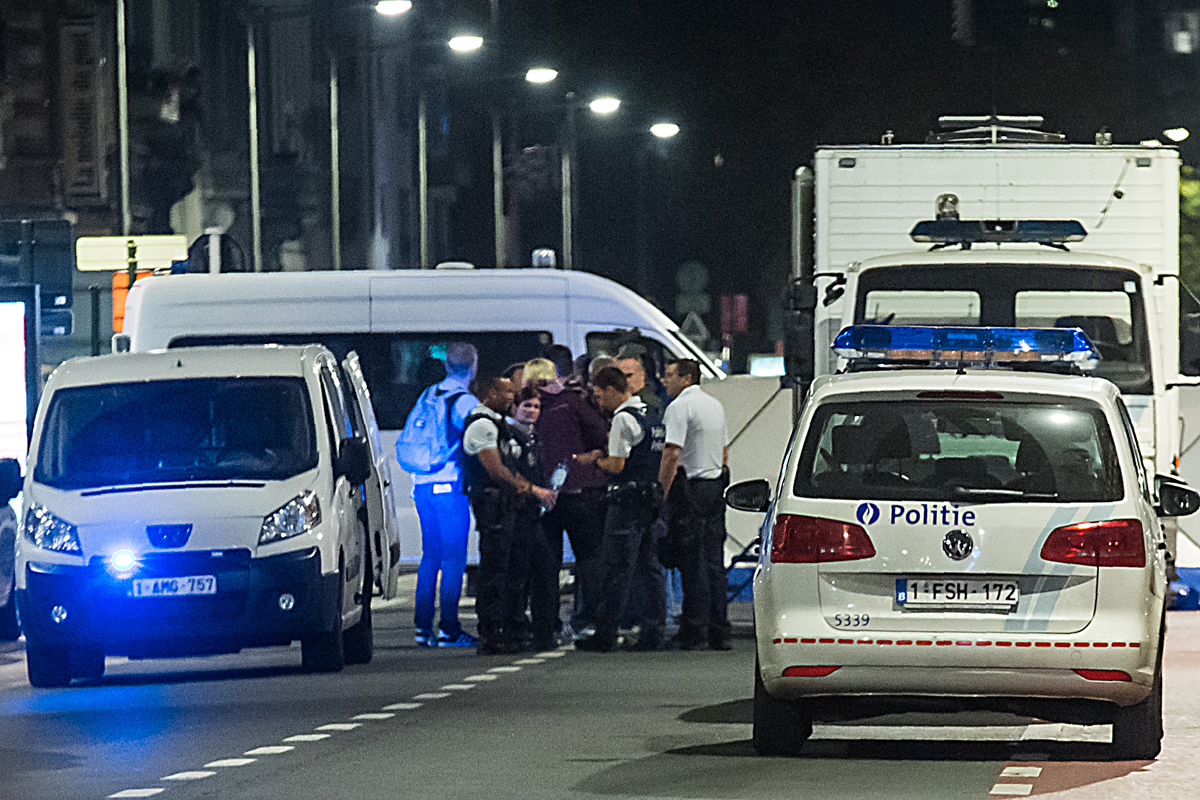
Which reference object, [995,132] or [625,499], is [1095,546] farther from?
[995,132]

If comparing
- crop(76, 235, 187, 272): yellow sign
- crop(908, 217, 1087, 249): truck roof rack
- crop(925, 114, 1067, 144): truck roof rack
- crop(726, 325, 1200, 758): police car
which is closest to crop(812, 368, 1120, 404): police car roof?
crop(726, 325, 1200, 758): police car

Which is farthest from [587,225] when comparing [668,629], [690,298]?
[668,629]

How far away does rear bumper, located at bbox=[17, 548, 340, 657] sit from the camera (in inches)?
A: 579

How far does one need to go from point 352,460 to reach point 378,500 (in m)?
1.43

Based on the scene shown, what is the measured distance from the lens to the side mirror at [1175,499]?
39.7 feet

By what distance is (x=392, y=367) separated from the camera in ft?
73.6

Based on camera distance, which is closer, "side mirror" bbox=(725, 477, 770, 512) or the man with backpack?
"side mirror" bbox=(725, 477, 770, 512)

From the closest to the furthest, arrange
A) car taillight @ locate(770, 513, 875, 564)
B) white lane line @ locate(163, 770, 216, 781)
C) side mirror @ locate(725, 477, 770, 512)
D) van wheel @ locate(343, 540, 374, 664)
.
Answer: white lane line @ locate(163, 770, 216, 781)
car taillight @ locate(770, 513, 875, 564)
side mirror @ locate(725, 477, 770, 512)
van wheel @ locate(343, 540, 374, 664)

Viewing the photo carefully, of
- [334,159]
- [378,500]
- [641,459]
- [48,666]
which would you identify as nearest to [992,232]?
[641,459]

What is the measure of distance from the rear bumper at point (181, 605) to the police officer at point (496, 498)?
64.2 inches

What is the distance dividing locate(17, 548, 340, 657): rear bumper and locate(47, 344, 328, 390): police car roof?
1.32 meters

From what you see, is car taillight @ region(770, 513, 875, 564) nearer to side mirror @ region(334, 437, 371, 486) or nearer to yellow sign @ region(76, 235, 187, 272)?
side mirror @ region(334, 437, 371, 486)

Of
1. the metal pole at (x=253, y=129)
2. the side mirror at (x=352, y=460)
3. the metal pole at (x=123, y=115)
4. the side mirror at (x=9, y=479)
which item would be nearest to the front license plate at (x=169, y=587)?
the side mirror at (x=352, y=460)

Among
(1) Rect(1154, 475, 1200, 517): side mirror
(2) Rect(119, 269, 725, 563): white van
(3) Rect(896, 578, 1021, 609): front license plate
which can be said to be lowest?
(3) Rect(896, 578, 1021, 609): front license plate
